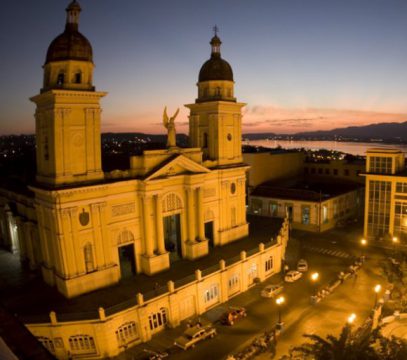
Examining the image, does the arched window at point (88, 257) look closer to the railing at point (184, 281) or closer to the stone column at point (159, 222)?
the stone column at point (159, 222)

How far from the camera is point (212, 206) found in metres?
36.7

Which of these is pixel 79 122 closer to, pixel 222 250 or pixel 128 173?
pixel 128 173

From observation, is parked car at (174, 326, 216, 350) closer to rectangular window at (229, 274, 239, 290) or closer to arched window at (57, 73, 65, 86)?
rectangular window at (229, 274, 239, 290)

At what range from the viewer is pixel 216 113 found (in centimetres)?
3622

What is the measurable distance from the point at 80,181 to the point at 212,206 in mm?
13672

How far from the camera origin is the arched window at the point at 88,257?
91.5ft

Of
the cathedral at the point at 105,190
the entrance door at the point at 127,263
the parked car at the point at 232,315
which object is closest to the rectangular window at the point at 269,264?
the cathedral at the point at 105,190

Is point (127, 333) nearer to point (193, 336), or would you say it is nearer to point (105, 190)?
point (193, 336)

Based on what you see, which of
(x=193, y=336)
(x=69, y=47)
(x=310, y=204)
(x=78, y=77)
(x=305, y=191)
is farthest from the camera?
(x=305, y=191)

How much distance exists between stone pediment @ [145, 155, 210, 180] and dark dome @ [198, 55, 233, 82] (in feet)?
30.4

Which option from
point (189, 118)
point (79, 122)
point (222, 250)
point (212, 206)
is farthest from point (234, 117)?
point (79, 122)

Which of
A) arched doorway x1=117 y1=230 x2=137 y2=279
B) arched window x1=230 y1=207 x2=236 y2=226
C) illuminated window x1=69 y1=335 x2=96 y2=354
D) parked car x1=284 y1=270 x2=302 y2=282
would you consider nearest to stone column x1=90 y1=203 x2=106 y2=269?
arched doorway x1=117 y1=230 x2=137 y2=279

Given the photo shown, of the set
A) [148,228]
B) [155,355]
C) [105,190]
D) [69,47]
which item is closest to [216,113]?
[148,228]

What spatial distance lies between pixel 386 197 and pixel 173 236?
82.7 ft
